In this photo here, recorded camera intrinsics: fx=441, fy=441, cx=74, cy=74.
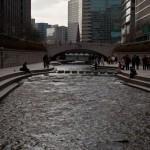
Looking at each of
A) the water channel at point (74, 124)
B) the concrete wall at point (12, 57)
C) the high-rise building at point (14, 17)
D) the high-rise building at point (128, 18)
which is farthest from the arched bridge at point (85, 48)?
the water channel at point (74, 124)

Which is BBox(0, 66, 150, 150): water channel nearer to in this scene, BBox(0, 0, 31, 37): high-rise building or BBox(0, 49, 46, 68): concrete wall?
BBox(0, 49, 46, 68): concrete wall

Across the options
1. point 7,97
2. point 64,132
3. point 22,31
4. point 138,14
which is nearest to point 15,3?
point 22,31

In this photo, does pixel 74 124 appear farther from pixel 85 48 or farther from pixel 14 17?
pixel 14 17

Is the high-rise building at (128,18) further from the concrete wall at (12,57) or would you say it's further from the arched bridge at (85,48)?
the concrete wall at (12,57)

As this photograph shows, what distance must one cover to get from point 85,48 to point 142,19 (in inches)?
788

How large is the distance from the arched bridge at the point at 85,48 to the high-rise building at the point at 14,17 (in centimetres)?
984

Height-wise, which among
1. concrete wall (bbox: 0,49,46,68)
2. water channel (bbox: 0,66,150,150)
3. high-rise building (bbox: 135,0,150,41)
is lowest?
water channel (bbox: 0,66,150,150)

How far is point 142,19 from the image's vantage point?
13612 centimetres

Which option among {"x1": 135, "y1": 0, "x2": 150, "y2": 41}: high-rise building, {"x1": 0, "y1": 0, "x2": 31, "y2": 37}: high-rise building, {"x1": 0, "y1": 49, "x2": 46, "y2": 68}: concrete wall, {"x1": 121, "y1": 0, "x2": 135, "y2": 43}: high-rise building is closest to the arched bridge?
{"x1": 135, "y1": 0, "x2": 150, "y2": 41}: high-rise building

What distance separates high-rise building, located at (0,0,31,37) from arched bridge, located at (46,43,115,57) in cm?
984

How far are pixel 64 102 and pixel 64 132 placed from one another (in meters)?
7.23

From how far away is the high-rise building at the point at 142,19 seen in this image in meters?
119

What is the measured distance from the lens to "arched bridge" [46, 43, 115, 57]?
13138cm

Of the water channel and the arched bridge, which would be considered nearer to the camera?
the water channel
